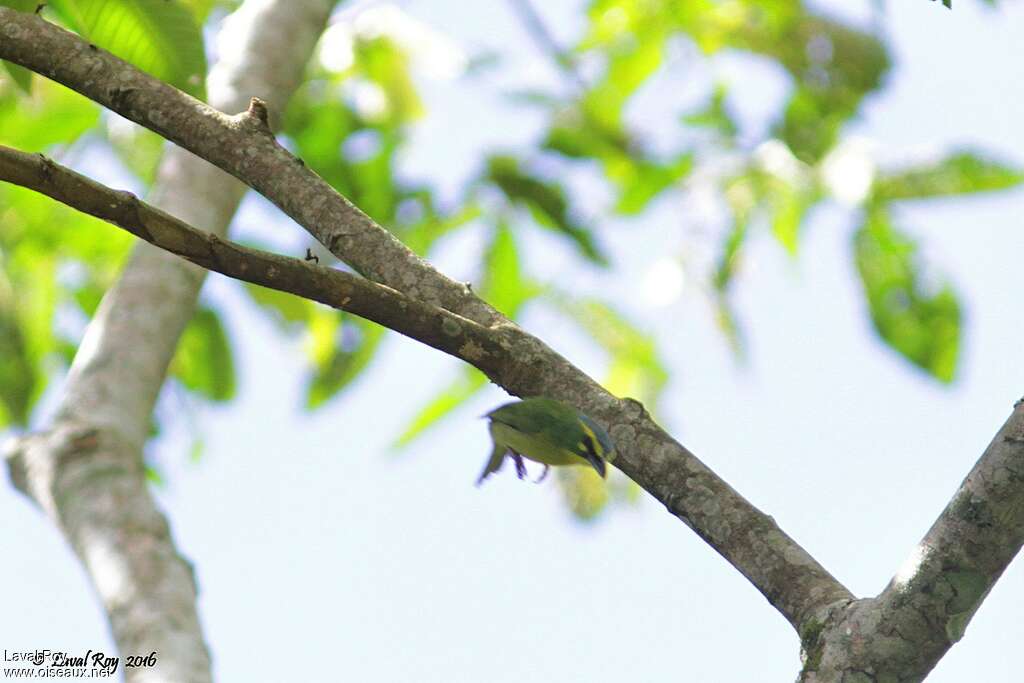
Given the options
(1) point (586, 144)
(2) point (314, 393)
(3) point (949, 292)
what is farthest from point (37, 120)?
(3) point (949, 292)

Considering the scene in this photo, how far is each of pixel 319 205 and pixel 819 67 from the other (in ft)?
10.4

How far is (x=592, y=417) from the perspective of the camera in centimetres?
156

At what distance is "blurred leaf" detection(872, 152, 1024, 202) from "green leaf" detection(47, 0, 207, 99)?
2387 millimetres

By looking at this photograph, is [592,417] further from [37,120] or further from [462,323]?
[37,120]

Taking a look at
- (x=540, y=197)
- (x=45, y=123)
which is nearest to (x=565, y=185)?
(x=540, y=197)

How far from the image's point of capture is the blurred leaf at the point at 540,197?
397 centimetres

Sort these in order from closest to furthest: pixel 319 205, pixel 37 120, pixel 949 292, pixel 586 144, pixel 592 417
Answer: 1. pixel 592 417
2. pixel 319 205
3. pixel 37 120
4. pixel 949 292
5. pixel 586 144

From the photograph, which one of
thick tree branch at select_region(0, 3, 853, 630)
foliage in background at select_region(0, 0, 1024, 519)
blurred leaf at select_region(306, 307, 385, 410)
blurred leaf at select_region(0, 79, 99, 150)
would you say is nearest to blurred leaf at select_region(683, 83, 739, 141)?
foliage in background at select_region(0, 0, 1024, 519)

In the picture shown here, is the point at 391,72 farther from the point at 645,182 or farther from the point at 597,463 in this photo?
the point at 597,463

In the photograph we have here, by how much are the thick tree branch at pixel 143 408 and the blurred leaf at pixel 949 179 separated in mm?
1899

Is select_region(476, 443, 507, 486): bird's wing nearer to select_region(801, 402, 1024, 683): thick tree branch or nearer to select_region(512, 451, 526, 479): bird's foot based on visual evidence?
select_region(512, 451, 526, 479): bird's foot

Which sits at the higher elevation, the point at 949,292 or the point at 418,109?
the point at 418,109

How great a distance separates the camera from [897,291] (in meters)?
3.93

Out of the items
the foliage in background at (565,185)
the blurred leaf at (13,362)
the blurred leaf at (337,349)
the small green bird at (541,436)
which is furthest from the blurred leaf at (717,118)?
the small green bird at (541,436)
